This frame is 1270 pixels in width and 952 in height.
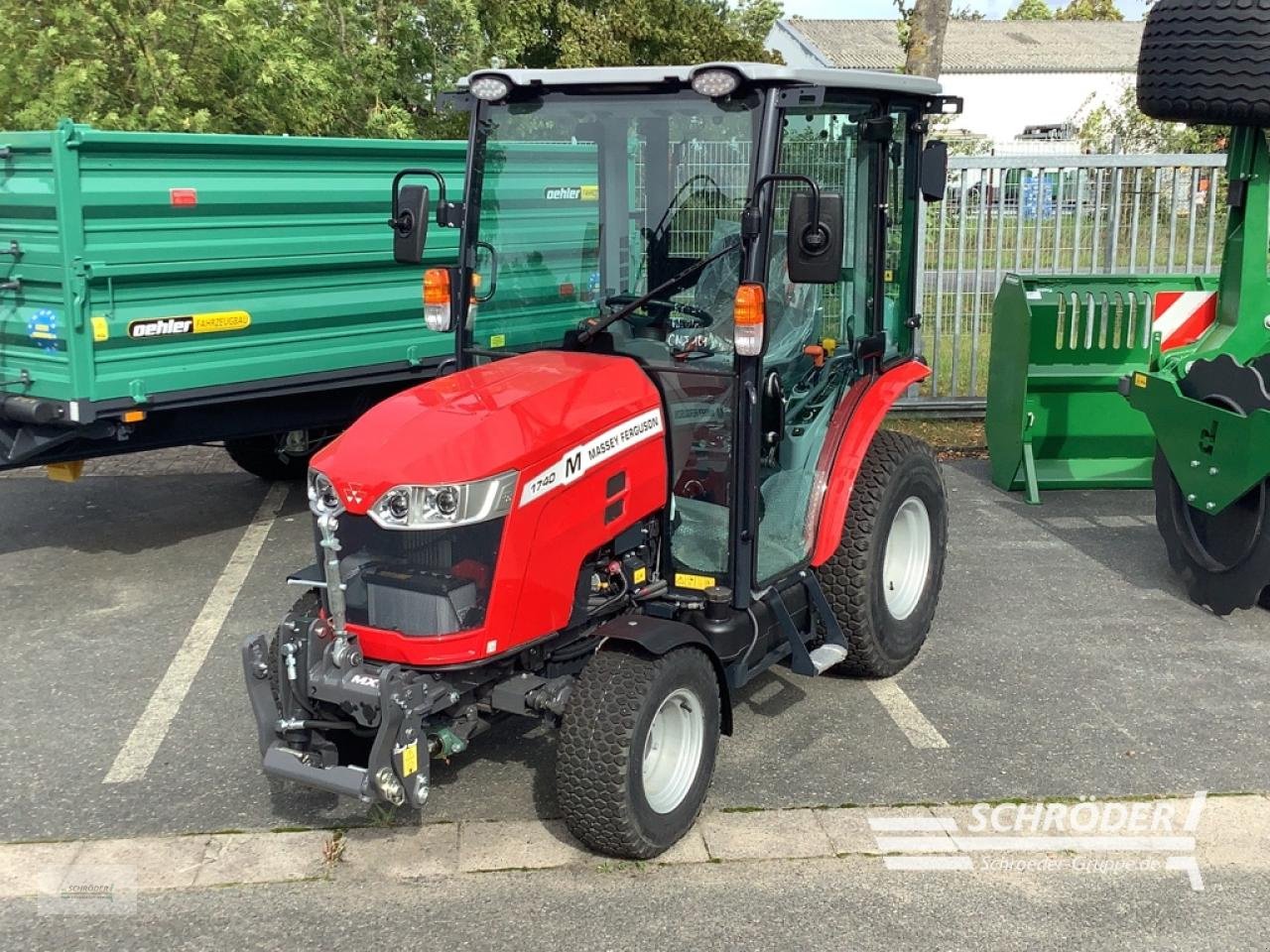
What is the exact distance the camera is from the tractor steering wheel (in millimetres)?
3994

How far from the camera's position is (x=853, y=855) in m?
3.73

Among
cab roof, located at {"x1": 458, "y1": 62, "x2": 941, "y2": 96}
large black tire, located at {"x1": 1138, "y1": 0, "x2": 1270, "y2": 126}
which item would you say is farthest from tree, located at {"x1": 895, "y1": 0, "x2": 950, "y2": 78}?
cab roof, located at {"x1": 458, "y1": 62, "x2": 941, "y2": 96}

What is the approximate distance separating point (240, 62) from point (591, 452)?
8527mm

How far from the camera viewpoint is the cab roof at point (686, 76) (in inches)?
146

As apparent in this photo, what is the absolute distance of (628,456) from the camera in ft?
12.4

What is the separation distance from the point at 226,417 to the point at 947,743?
4.23m

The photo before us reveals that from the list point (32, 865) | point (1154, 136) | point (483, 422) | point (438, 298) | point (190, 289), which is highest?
point (1154, 136)

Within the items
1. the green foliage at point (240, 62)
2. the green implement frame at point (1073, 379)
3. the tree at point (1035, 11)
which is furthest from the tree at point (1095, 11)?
the green implement frame at point (1073, 379)

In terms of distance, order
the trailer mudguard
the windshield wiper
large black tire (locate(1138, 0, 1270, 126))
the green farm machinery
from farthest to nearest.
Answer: large black tire (locate(1138, 0, 1270, 126))
the green farm machinery
the trailer mudguard
the windshield wiper

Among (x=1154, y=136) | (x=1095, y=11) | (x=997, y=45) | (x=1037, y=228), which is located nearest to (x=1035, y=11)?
(x=1095, y=11)

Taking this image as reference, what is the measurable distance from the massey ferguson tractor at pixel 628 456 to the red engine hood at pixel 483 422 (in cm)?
1

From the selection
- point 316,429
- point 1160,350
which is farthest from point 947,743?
point 316,429

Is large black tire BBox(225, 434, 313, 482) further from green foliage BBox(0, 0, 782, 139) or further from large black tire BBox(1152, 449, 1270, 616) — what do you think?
large black tire BBox(1152, 449, 1270, 616)

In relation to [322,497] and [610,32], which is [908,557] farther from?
[610,32]
